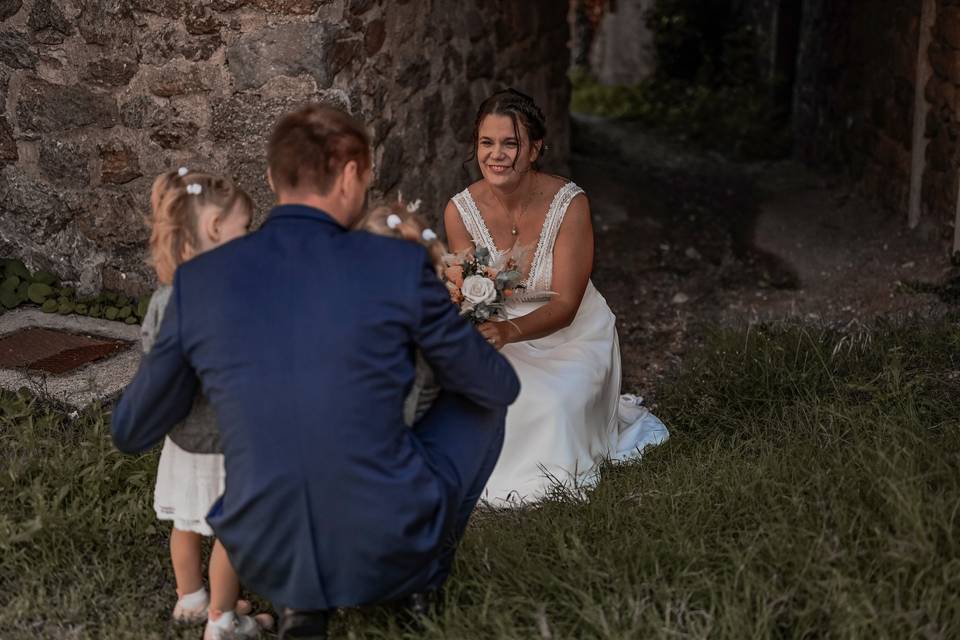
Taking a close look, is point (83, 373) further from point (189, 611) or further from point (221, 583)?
point (221, 583)

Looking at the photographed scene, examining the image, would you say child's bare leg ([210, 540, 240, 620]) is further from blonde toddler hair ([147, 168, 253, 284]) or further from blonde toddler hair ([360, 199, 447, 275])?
blonde toddler hair ([360, 199, 447, 275])

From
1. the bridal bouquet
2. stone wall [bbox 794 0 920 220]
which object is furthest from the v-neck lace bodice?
stone wall [bbox 794 0 920 220]

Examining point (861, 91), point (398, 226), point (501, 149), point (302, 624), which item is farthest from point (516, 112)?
point (861, 91)

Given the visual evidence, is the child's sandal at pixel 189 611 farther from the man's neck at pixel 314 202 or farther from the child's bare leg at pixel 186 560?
the man's neck at pixel 314 202

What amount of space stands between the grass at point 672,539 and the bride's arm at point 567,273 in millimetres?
515

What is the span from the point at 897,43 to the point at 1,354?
213 inches

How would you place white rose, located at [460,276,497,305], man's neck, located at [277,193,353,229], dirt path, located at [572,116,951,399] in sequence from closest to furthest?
man's neck, located at [277,193,353,229] → white rose, located at [460,276,497,305] → dirt path, located at [572,116,951,399]

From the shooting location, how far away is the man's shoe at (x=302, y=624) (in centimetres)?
234

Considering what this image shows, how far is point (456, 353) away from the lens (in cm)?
221

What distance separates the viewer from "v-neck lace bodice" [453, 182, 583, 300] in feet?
12.2

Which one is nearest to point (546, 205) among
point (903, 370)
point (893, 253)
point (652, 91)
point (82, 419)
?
point (903, 370)

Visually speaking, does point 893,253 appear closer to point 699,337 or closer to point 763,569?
point 699,337

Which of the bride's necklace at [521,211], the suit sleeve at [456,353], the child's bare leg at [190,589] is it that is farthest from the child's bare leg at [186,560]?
the bride's necklace at [521,211]

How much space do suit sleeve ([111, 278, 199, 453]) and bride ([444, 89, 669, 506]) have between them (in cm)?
120
